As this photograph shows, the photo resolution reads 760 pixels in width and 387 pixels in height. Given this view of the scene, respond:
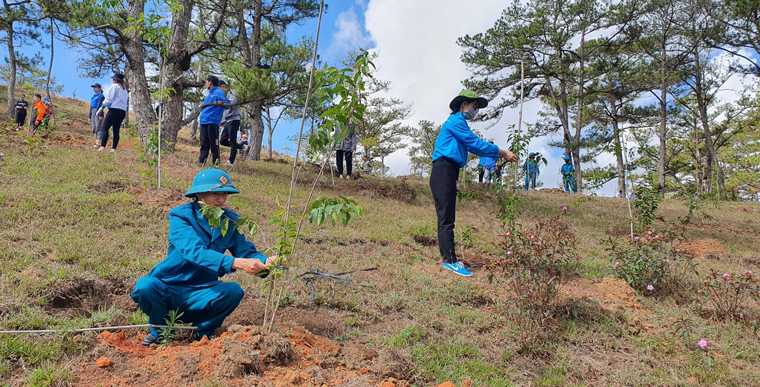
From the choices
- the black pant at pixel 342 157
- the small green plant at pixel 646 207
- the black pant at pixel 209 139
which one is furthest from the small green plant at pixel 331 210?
the black pant at pixel 342 157

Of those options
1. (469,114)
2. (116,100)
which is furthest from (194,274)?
(116,100)

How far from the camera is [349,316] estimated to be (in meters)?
3.27

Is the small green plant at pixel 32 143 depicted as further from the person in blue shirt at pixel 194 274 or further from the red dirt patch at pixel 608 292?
the red dirt patch at pixel 608 292

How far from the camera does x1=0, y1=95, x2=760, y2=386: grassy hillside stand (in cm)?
229

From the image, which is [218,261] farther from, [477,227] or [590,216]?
[590,216]

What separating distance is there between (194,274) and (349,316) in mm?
1238

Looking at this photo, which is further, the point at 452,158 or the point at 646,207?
the point at 646,207

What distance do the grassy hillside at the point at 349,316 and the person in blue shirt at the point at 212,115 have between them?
2627mm

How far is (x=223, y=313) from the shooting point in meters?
2.60

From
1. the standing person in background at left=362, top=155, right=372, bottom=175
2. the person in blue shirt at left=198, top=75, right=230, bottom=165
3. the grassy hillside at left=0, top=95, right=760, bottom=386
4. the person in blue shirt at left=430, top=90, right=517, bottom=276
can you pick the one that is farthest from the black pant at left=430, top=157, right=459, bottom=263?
the standing person in background at left=362, top=155, right=372, bottom=175

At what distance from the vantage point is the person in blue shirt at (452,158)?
4.46 meters

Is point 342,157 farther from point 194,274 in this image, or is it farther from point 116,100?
point 194,274

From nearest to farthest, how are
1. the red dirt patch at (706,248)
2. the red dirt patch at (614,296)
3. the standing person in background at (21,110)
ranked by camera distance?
1. the red dirt patch at (614,296)
2. the red dirt patch at (706,248)
3. the standing person in background at (21,110)

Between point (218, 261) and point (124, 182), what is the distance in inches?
202
